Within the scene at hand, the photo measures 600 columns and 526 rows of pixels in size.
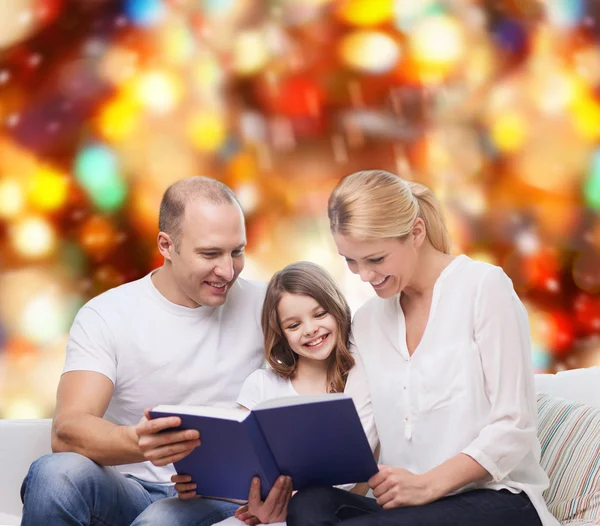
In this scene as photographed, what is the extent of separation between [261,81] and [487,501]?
1.77 meters

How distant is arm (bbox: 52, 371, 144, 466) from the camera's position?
4.93ft

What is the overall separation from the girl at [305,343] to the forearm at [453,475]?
26 cm

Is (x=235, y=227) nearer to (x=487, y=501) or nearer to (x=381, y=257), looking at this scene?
(x=381, y=257)

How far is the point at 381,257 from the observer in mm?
1435

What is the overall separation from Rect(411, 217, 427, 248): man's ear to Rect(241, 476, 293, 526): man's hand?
1.58ft

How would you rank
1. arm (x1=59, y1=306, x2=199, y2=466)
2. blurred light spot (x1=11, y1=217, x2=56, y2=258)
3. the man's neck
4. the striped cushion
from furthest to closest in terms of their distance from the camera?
blurred light spot (x1=11, y1=217, x2=56, y2=258), the man's neck, the striped cushion, arm (x1=59, y1=306, x2=199, y2=466)

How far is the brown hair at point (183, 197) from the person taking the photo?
1.76 metres

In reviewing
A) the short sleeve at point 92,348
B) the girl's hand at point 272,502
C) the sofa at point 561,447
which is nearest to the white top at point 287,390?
the girl's hand at point 272,502

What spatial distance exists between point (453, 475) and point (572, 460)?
1.43 ft

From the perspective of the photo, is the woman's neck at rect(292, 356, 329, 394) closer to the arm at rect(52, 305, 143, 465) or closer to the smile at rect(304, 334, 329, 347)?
the smile at rect(304, 334, 329, 347)

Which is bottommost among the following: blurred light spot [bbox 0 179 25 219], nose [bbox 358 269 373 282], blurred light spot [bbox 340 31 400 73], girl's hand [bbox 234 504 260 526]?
girl's hand [bbox 234 504 260 526]

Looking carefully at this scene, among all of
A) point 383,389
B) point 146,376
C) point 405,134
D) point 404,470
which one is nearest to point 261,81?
point 405,134

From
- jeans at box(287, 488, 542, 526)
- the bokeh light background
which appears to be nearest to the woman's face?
jeans at box(287, 488, 542, 526)

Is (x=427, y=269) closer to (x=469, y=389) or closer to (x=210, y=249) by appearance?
(x=469, y=389)
